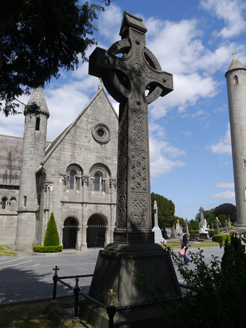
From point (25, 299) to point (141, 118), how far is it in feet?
20.0

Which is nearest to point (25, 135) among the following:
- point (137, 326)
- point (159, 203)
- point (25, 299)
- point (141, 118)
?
point (25, 299)

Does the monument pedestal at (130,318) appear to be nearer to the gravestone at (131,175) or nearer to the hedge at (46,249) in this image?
the gravestone at (131,175)

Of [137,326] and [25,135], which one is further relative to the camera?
[25,135]

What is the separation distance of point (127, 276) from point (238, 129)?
3514 cm

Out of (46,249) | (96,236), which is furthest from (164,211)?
(46,249)

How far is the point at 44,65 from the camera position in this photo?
28.9ft

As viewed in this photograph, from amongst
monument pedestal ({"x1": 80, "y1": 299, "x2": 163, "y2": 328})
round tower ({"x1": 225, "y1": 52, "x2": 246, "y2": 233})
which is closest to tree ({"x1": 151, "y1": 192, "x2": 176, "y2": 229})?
round tower ({"x1": 225, "y1": 52, "x2": 246, "y2": 233})

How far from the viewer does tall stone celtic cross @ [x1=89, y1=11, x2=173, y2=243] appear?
203 inches

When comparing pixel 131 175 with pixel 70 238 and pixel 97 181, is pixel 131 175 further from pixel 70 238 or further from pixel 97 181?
pixel 70 238

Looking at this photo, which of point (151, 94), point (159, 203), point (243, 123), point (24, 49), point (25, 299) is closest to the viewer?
point (151, 94)

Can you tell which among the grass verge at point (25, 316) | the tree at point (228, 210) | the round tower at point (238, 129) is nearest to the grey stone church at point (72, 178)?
the grass verge at point (25, 316)

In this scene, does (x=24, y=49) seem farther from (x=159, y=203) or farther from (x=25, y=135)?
(x=159, y=203)

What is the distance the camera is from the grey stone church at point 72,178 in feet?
78.8

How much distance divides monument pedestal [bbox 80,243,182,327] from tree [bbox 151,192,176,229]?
52.9 meters
